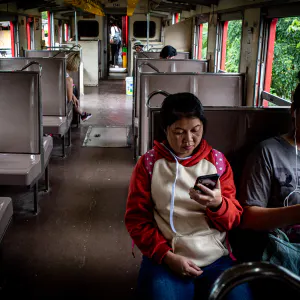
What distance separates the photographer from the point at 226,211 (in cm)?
157

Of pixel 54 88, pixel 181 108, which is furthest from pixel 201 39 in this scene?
pixel 181 108

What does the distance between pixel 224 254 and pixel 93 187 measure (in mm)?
2588

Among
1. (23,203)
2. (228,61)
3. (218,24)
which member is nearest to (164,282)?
(23,203)

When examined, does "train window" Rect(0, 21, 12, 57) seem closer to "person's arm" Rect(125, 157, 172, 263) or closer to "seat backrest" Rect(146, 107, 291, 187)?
"seat backrest" Rect(146, 107, 291, 187)

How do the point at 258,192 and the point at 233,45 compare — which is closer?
the point at 258,192

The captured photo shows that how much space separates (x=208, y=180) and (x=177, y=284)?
0.42 meters

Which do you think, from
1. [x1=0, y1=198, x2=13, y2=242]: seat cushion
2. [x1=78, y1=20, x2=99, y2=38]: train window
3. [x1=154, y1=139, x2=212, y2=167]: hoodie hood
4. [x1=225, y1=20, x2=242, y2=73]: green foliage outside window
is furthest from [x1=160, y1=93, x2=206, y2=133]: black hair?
[x1=78, y1=20, x2=99, y2=38]: train window

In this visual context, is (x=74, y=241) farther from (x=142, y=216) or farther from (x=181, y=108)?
(x=181, y=108)

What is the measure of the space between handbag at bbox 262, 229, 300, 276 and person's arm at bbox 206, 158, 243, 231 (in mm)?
152

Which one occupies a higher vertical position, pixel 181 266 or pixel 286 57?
pixel 286 57

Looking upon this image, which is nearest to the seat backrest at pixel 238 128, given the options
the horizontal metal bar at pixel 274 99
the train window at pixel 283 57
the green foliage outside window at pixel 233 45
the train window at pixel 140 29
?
the horizontal metal bar at pixel 274 99

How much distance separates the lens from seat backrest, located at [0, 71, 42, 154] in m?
3.30

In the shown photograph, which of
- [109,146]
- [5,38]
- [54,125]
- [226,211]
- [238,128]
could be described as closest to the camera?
[226,211]

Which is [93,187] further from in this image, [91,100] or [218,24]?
[91,100]
